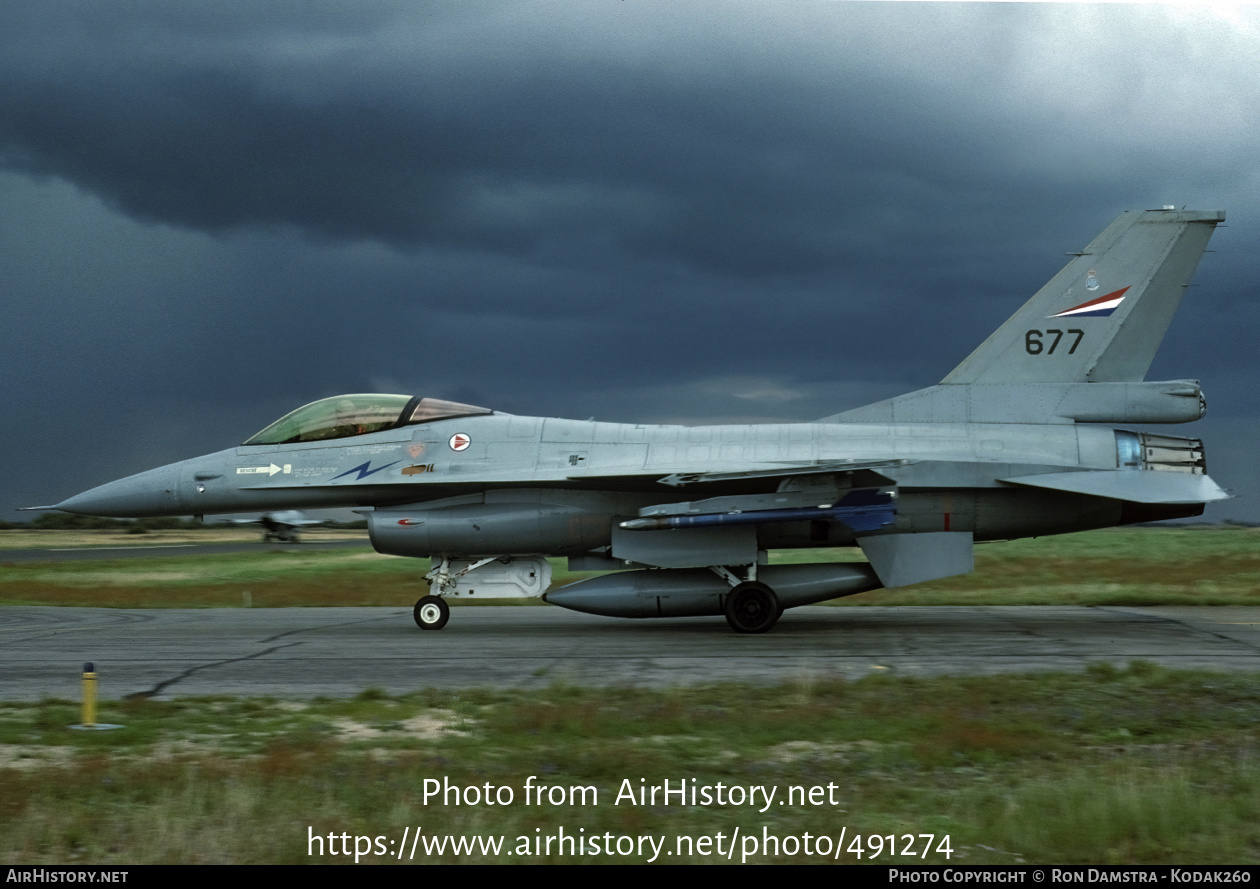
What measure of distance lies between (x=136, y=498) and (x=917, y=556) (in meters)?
12.4

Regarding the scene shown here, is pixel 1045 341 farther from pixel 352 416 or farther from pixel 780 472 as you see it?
pixel 352 416

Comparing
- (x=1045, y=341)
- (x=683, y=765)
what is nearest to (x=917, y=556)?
(x=1045, y=341)

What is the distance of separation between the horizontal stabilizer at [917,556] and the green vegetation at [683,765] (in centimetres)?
480

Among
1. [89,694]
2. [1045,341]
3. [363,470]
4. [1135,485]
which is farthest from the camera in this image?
[363,470]

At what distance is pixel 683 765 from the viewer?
23.0 feet

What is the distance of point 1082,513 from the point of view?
15.3 m

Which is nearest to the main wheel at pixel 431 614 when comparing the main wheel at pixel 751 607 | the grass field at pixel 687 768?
the main wheel at pixel 751 607

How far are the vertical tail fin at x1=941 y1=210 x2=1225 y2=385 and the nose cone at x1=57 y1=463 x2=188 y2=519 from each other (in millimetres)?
13101

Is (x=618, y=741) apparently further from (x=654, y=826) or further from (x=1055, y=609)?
(x=1055, y=609)

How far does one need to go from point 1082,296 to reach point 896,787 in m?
11.6

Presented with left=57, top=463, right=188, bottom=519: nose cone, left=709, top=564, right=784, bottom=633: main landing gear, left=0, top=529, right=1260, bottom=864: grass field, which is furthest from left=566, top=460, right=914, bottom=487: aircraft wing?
left=57, top=463, right=188, bottom=519: nose cone

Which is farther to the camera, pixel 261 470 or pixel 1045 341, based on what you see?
pixel 261 470

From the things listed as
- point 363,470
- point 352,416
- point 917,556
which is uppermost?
point 352,416
